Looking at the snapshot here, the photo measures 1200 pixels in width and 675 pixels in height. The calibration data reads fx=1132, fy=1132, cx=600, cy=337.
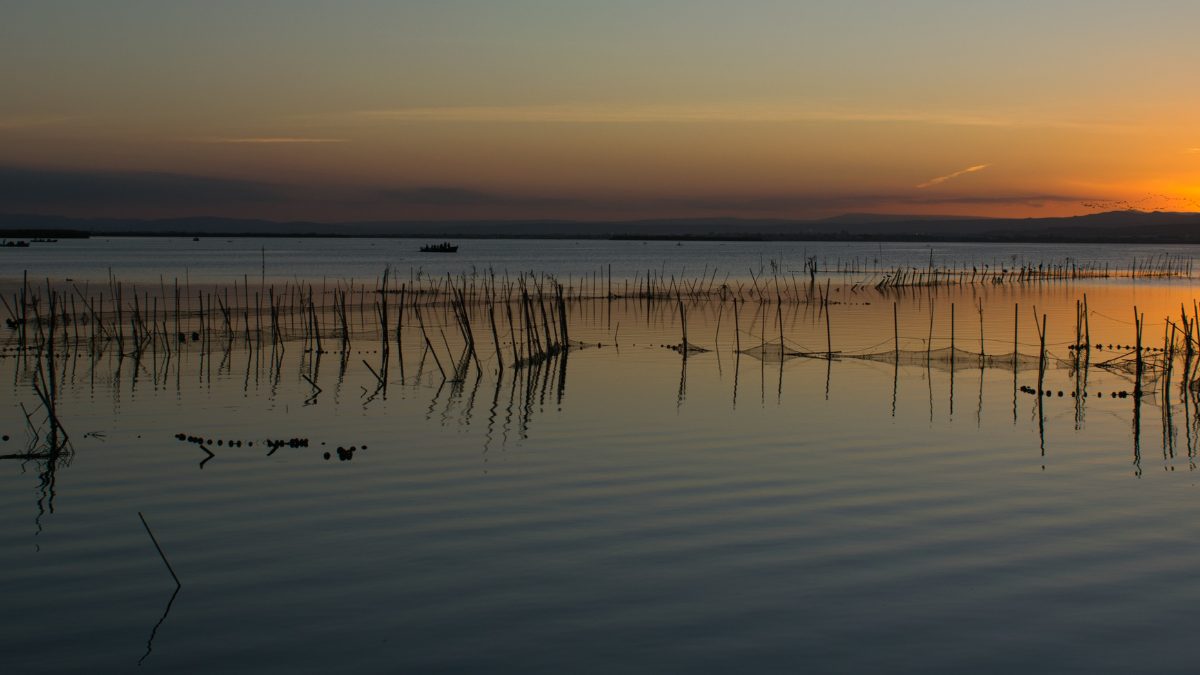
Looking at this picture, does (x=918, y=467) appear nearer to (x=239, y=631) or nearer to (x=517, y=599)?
(x=517, y=599)

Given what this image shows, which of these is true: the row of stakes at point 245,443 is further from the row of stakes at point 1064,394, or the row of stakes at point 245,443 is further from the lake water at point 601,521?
the row of stakes at point 1064,394

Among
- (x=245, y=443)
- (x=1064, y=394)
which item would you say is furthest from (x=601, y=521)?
(x=1064, y=394)

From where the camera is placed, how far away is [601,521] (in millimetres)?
6363

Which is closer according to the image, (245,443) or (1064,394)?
(245,443)

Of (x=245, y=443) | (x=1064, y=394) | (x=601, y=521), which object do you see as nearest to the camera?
(x=601, y=521)

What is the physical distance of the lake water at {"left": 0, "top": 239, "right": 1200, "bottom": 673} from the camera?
4.52 m

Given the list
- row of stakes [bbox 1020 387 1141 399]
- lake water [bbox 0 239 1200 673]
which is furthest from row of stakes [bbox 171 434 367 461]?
row of stakes [bbox 1020 387 1141 399]

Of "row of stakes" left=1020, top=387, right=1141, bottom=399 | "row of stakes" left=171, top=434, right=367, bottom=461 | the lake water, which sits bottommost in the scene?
the lake water

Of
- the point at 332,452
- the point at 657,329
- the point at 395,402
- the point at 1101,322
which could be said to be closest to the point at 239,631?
the point at 332,452

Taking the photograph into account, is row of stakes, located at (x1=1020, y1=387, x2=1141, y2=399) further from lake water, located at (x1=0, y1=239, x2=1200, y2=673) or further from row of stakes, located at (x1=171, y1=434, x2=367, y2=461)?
row of stakes, located at (x1=171, y1=434, x2=367, y2=461)

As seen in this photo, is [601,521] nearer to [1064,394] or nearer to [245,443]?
[245,443]

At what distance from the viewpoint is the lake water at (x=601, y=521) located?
452 centimetres

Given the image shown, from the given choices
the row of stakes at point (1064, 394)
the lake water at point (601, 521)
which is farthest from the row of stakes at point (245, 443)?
the row of stakes at point (1064, 394)

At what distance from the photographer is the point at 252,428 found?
31.3ft
